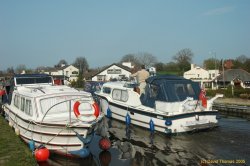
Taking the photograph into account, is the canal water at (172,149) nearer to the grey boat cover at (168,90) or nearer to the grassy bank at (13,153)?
the grassy bank at (13,153)

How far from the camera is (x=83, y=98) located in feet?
47.6

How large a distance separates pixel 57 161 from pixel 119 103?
936 centimetres

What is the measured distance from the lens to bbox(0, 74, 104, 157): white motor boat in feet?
40.4

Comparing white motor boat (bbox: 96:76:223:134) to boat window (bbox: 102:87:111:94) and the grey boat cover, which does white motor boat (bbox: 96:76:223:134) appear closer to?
the grey boat cover

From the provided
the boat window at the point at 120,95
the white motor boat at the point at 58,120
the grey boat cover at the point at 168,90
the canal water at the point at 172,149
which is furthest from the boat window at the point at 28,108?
the boat window at the point at 120,95

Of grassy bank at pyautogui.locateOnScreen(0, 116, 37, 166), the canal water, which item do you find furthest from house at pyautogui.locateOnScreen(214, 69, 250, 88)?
grassy bank at pyautogui.locateOnScreen(0, 116, 37, 166)

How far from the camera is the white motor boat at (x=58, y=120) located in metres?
12.3

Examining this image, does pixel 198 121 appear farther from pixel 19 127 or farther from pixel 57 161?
pixel 19 127

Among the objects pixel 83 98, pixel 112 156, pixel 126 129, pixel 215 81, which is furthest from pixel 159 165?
pixel 215 81

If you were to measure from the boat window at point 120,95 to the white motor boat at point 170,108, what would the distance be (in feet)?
2.74

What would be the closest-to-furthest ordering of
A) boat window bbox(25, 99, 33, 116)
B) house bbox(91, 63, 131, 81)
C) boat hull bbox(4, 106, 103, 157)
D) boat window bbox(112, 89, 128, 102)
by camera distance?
1. boat hull bbox(4, 106, 103, 157)
2. boat window bbox(25, 99, 33, 116)
3. boat window bbox(112, 89, 128, 102)
4. house bbox(91, 63, 131, 81)

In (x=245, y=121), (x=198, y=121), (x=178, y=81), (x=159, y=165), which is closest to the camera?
(x=159, y=165)

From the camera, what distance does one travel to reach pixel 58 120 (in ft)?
41.8

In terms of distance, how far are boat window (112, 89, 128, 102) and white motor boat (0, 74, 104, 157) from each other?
7.03 meters
